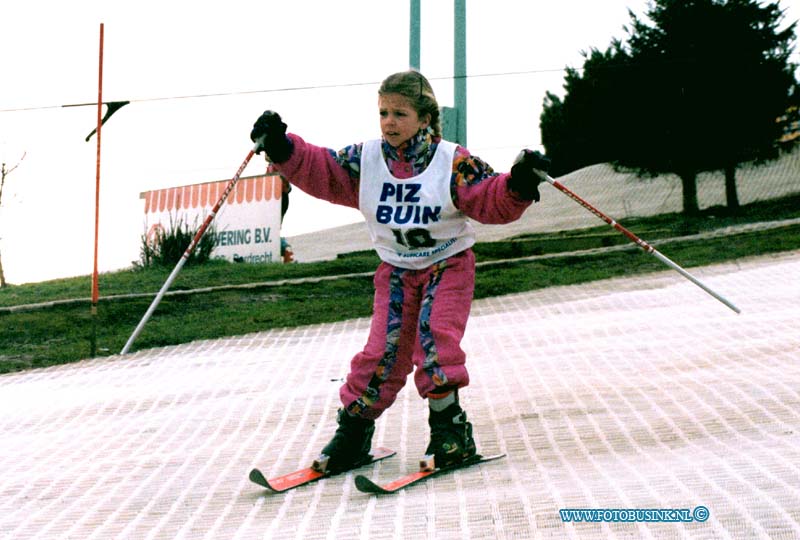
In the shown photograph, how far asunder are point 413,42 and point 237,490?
10.3 m

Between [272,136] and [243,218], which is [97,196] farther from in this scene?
[243,218]

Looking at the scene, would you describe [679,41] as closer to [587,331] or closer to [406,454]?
[587,331]

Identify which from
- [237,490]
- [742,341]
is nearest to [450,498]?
[237,490]

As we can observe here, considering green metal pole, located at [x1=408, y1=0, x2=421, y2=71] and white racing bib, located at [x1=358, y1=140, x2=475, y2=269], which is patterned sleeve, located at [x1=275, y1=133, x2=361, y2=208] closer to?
white racing bib, located at [x1=358, y1=140, x2=475, y2=269]

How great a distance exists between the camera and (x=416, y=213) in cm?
434

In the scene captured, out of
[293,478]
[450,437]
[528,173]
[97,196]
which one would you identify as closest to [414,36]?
[97,196]

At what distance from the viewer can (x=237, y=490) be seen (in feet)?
13.6

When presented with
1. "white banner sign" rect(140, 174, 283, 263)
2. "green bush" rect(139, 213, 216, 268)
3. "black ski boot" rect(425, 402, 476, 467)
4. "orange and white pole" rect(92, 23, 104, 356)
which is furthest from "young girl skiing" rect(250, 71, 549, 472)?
"white banner sign" rect(140, 174, 283, 263)

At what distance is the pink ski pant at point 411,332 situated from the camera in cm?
421

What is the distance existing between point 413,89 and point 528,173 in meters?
0.60

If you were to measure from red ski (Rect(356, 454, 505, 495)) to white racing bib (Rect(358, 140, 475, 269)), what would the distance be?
2.46ft

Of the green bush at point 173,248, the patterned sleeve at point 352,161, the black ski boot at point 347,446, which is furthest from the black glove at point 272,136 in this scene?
the green bush at point 173,248

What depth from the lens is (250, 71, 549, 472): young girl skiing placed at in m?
4.22

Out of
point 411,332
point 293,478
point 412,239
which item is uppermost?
point 412,239
